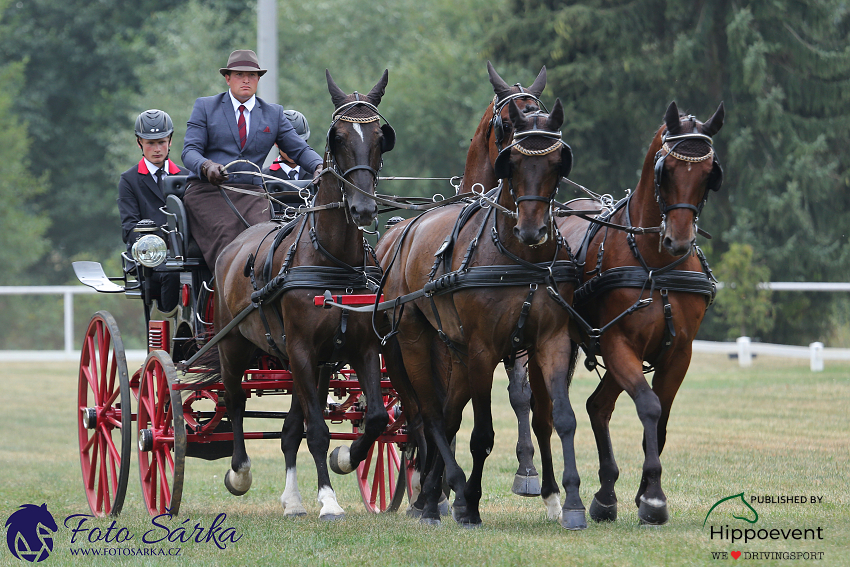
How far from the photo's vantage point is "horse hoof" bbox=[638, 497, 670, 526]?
5.67 meters

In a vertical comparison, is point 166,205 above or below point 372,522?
above

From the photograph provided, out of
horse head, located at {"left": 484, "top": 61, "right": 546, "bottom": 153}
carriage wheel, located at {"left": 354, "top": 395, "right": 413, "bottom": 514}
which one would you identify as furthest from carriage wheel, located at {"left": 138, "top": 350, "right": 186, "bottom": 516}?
horse head, located at {"left": 484, "top": 61, "right": 546, "bottom": 153}

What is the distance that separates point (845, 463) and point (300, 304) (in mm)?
4489

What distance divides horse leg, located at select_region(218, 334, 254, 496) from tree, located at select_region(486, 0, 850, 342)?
1463cm

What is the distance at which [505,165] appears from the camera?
5.61m

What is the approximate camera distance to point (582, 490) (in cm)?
789

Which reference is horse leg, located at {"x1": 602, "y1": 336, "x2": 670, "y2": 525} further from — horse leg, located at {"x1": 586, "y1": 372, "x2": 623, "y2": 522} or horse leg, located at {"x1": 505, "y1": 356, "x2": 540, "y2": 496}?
horse leg, located at {"x1": 505, "y1": 356, "x2": 540, "y2": 496}

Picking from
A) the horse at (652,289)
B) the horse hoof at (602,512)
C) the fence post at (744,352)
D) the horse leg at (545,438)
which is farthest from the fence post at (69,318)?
the horse hoof at (602,512)

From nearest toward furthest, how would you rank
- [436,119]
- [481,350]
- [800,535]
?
[800,535], [481,350], [436,119]

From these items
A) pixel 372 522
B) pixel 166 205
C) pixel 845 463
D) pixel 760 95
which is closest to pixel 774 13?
pixel 760 95

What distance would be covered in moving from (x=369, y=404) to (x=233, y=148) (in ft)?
7.56

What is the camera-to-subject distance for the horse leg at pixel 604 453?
6141 mm

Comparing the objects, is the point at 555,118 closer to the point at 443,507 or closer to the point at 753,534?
the point at 753,534

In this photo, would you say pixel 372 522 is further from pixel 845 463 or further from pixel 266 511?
pixel 845 463
